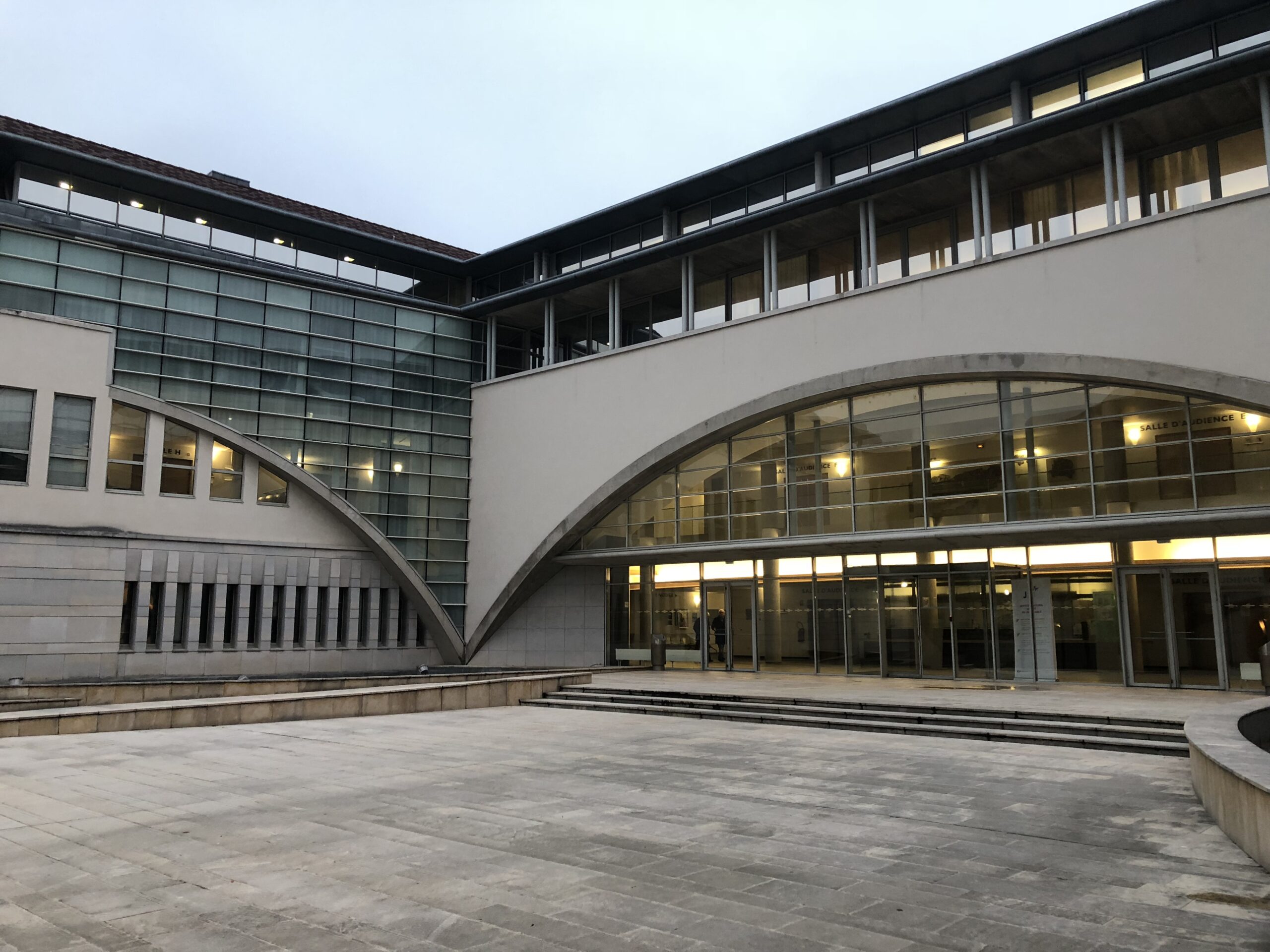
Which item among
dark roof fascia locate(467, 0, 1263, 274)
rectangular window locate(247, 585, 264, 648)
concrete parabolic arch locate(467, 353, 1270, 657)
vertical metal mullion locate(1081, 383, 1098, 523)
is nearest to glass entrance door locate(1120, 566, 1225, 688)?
vertical metal mullion locate(1081, 383, 1098, 523)

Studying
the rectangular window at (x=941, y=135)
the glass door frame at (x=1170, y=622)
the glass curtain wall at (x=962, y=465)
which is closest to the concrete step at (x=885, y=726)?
the glass curtain wall at (x=962, y=465)

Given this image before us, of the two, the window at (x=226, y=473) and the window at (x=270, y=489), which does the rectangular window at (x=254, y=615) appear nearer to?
the window at (x=270, y=489)

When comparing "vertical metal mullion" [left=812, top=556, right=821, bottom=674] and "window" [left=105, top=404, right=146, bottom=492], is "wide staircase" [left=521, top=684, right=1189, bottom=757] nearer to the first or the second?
"vertical metal mullion" [left=812, top=556, right=821, bottom=674]

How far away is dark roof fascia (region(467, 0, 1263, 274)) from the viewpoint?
20672 mm

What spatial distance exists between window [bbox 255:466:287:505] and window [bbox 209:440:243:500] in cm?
55

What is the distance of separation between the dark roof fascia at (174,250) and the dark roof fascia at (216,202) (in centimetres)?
133

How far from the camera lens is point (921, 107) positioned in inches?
956

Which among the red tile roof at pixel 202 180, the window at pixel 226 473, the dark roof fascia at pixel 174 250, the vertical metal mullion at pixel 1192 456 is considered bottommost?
the vertical metal mullion at pixel 1192 456

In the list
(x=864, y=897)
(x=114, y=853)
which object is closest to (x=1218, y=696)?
(x=864, y=897)

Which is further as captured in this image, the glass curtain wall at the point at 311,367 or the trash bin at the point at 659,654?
the trash bin at the point at 659,654

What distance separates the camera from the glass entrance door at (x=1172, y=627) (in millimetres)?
20406

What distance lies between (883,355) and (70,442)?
71.6 feet

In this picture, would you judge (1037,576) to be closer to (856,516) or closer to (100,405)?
(856,516)

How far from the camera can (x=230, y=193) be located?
30.3 metres
